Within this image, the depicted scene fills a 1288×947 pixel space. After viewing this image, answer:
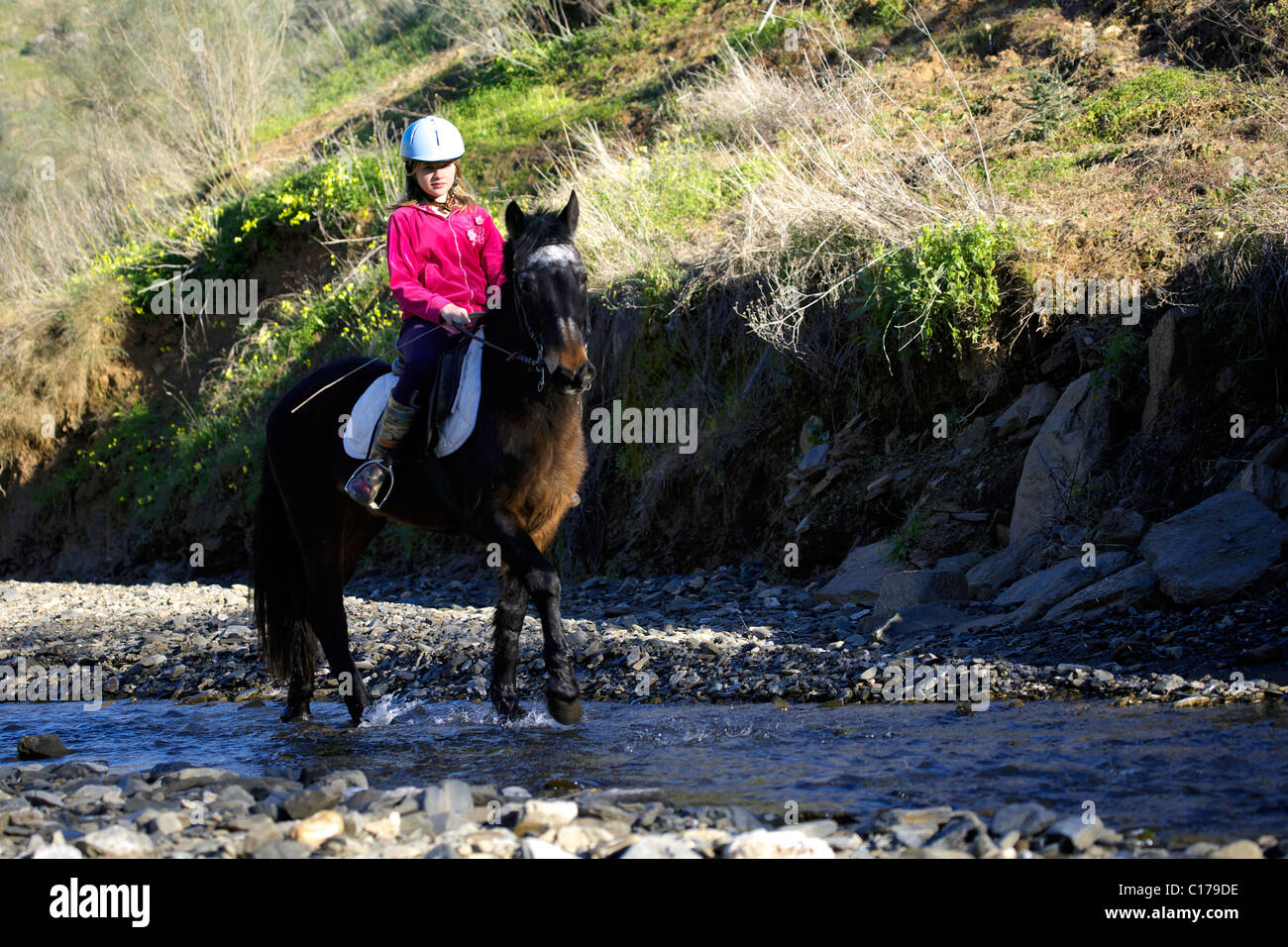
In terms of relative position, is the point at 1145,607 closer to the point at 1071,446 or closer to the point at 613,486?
the point at 1071,446

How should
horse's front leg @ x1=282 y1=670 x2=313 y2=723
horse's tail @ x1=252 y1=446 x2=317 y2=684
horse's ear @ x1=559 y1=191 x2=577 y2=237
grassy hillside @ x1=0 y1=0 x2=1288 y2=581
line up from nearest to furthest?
horse's ear @ x1=559 y1=191 x2=577 y2=237, horse's front leg @ x1=282 y1=670 x2=313 y2=723, horse's tail @ x1=252 y1=446 x2=317 y2=684, grassy hillside @ x1=0 y1=0 x2=1288 y2=581

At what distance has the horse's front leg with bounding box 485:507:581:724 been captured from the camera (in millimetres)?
5941

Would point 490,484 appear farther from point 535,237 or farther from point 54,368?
point 54,368

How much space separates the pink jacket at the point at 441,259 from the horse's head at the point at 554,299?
1.39ft

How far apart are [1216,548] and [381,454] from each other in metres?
4.95

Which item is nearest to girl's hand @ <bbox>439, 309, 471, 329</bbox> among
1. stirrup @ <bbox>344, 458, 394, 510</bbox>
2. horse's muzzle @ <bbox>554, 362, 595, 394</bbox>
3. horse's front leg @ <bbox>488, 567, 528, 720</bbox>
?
horse's muzzle @ <bbox>554, 362, 595, 394</bbox>

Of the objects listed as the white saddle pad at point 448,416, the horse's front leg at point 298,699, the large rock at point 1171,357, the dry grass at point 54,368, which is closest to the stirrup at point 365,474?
the white saddle pad at point 448,416

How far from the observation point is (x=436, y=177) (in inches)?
256

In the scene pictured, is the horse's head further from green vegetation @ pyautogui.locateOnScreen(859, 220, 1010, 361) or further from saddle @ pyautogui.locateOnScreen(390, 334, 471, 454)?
green vegetation @ pyautogui.locateOnScreen(859, 220, 1010, 361)

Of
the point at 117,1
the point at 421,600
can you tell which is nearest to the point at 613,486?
the point at 421,600

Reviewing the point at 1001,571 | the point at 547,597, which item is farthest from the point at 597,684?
the point at 1001,571

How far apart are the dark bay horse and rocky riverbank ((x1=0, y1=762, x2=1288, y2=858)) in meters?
1.76

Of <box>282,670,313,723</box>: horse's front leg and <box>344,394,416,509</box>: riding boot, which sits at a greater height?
<box>344,394,416,509</box>: riding boot

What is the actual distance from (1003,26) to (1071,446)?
8.57 metres
